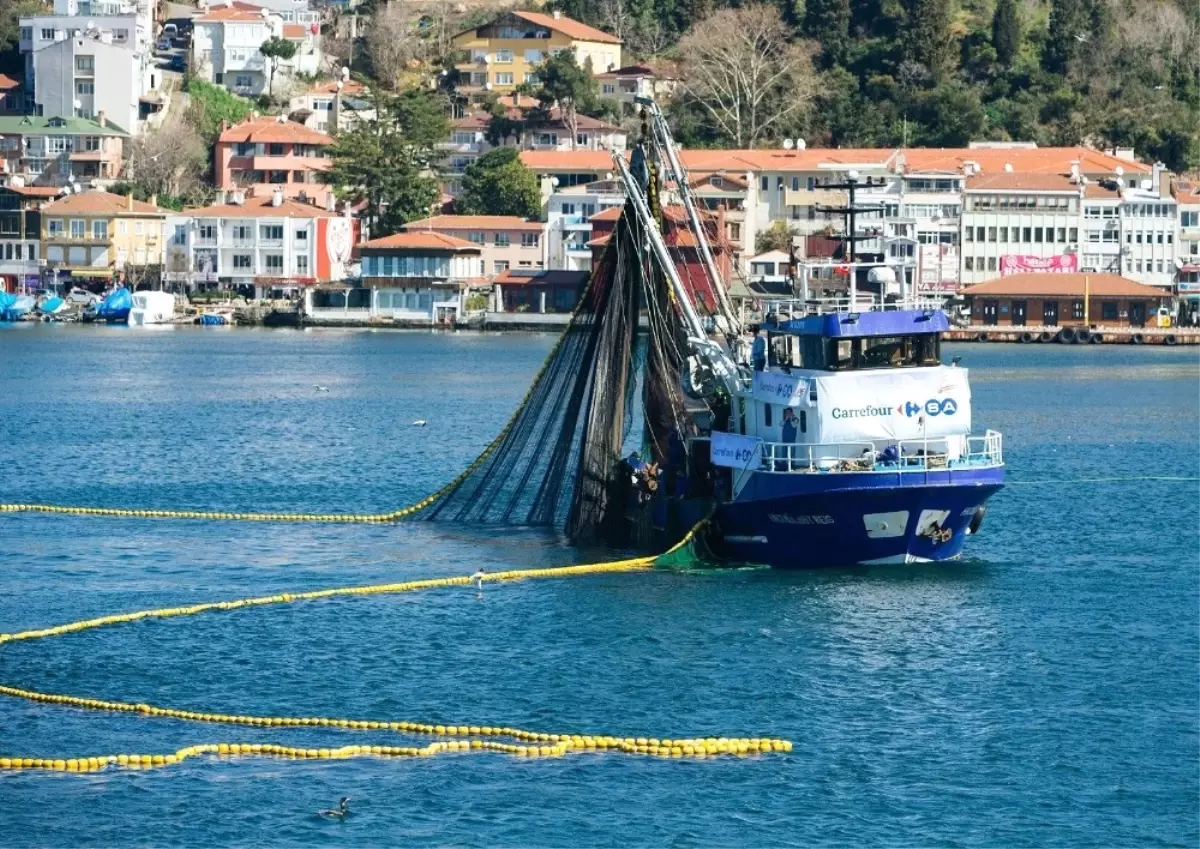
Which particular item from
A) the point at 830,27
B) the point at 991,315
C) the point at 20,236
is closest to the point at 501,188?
the point at 830,27

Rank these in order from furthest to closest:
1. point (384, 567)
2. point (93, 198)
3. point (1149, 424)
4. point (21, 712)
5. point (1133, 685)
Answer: point (93, 198) < point (1149, 424) < point (384, 567) < point (1133, 685) < point (21, 712)

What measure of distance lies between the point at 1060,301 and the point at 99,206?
204 feet

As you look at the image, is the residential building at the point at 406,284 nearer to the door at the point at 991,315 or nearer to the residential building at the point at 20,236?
the residential building at the point at 20,236

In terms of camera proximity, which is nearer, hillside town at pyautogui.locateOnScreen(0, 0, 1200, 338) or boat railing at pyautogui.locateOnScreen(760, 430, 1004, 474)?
boat railing at pyautogui.locateOnScreen(760, 430, 1004, 474)

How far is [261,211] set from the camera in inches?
6058

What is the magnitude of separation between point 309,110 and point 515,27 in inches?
643

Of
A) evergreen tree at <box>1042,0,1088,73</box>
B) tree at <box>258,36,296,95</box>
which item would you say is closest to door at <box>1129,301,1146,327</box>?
evergreen tree at <box>1042,0,1088,73</box>

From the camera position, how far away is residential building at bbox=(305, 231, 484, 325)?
14712 cm

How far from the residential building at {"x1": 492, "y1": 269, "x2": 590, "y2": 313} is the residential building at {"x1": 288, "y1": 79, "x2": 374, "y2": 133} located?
3317 centimetres

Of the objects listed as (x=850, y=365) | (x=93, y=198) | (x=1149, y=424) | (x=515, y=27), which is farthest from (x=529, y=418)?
(x=515, y=27)

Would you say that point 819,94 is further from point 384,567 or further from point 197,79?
point 384,567

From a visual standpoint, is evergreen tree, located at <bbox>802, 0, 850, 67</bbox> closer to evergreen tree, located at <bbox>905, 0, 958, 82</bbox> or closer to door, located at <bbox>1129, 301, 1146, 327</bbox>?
evergreen tree, located at <bbox>905, 0, 958, 82</bbox>

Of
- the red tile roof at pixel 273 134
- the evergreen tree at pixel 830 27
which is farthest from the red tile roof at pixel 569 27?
the red tile roof at pixel 273 134

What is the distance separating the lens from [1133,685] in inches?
1460
